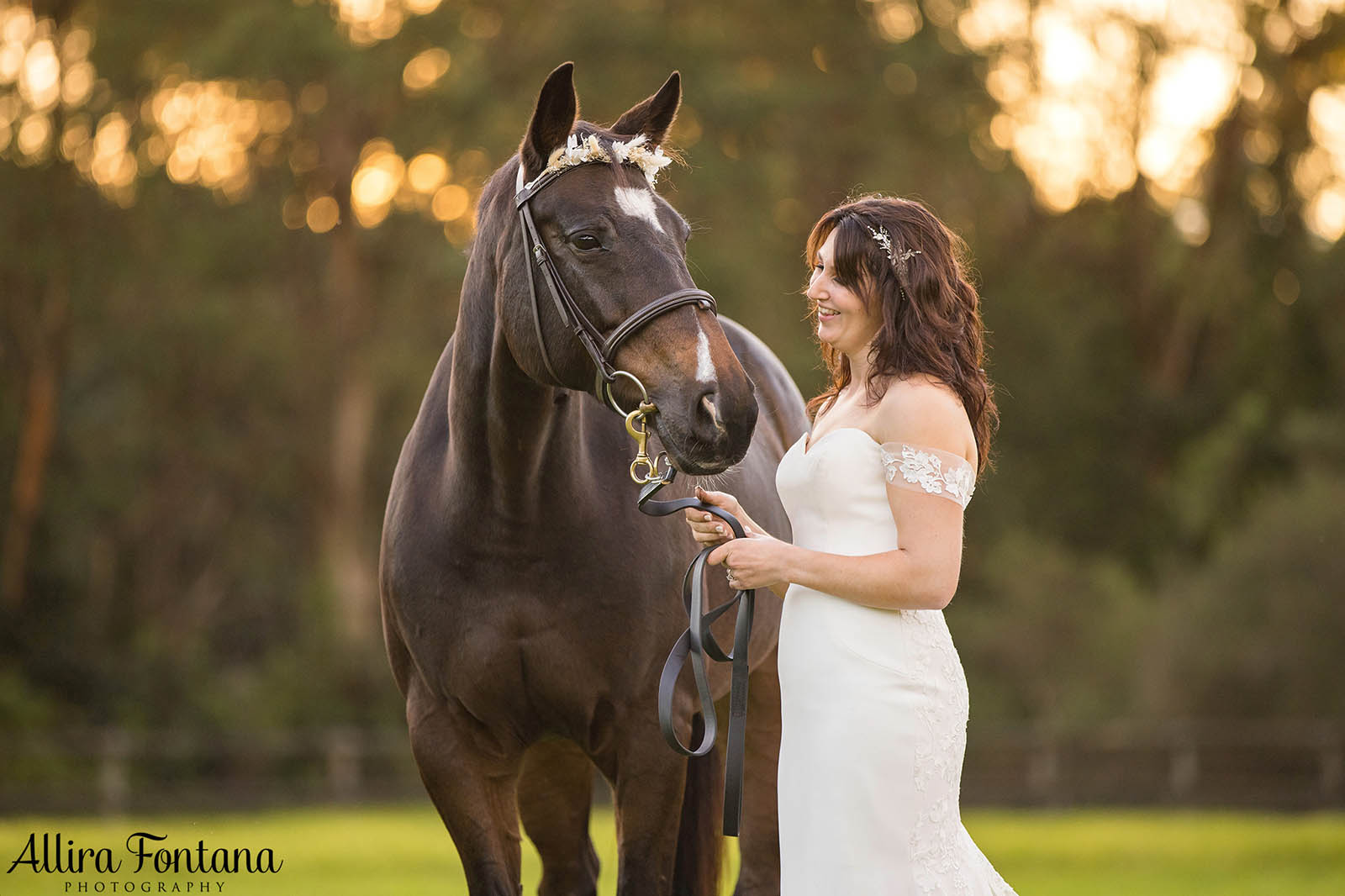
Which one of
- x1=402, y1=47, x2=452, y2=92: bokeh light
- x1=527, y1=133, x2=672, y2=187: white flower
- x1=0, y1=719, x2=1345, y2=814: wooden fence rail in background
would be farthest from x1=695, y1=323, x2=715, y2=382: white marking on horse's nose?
x1=402, y1=47, x2=452, y2=92: bokeh light

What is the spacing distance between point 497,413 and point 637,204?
0.77 meters

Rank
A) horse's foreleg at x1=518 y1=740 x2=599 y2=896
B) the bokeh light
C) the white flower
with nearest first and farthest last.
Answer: the white flower < horse's foreleg at x1=518 y1=740 x2=599 y2=896 < the bokeh light

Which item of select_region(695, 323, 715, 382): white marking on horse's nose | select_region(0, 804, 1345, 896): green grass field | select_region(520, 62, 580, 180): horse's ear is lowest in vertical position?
select_region(0, 804, 1345, 896): green grass field

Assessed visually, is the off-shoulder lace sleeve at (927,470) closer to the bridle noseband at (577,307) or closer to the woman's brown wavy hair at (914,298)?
the woman's brown wavy hair at (914,298)

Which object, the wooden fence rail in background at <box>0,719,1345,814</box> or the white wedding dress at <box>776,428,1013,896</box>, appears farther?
the wooden fence rail in background at <box>0,719,1345,814</box>

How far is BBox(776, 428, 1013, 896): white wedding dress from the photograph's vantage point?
132 inches

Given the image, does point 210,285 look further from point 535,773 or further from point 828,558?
point 828,558

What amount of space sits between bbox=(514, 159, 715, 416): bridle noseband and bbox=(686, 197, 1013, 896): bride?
36cm

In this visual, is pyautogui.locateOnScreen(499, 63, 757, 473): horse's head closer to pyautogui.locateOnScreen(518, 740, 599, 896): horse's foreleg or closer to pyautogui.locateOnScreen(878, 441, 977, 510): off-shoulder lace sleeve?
pyautogui.locateOnScreen(878, 441, 977, 510): off-shoulder lace sleeve

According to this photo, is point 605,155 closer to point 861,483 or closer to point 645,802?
point 861,483

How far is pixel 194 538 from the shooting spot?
91.5 feet

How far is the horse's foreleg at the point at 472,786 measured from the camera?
13.5ft

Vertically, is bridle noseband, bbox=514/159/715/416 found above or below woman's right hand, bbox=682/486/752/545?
above

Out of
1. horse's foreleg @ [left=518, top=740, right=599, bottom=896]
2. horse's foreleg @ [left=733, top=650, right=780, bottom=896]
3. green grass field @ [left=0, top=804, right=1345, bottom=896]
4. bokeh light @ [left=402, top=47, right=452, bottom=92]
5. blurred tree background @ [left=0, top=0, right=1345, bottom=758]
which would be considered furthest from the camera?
bokeh light @ [left=402, top=47, right=452, bottom=92]
